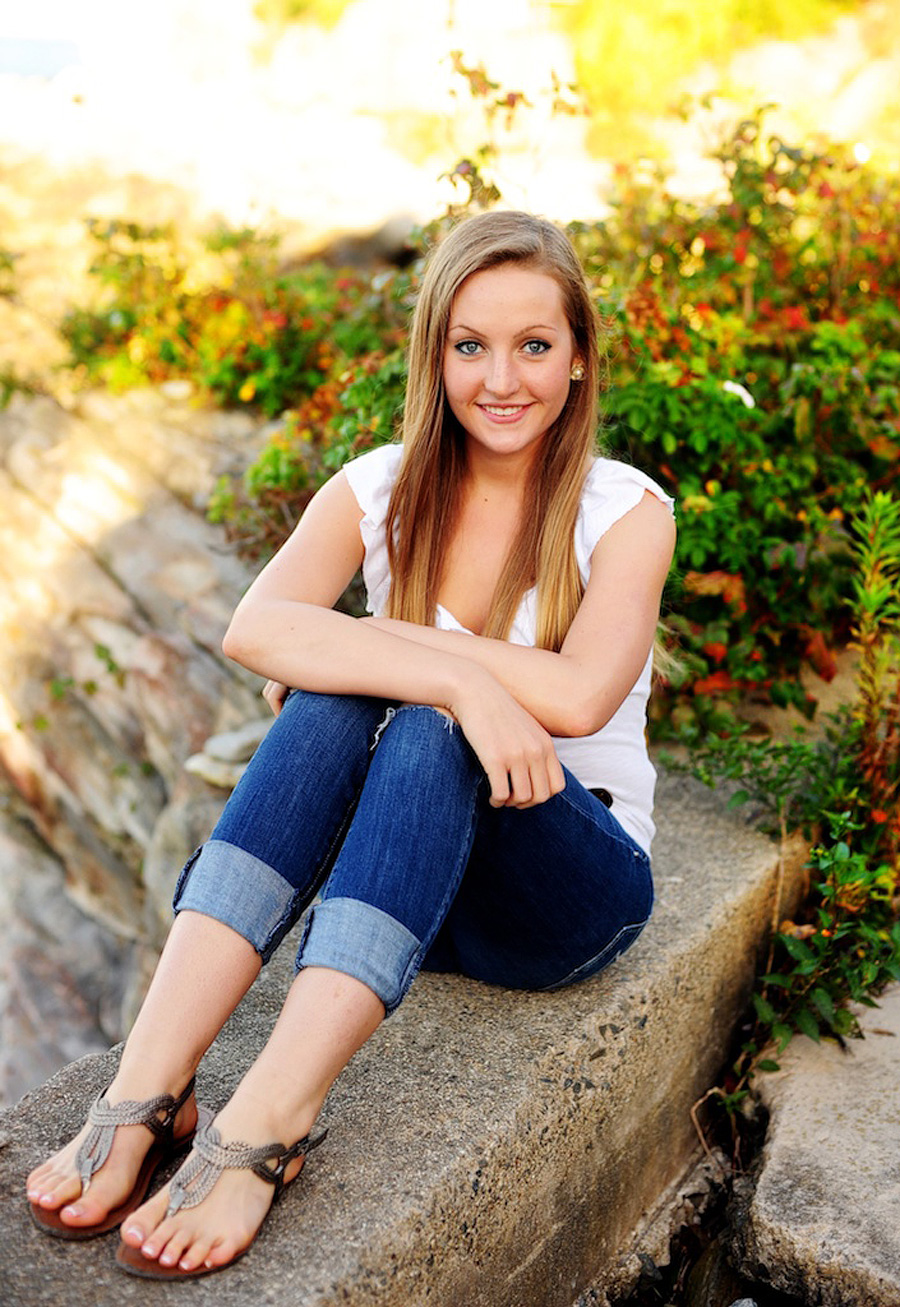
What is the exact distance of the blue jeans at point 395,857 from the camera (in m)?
1.60

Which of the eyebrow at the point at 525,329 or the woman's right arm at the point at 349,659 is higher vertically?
the eyebrow at the point at 525,329

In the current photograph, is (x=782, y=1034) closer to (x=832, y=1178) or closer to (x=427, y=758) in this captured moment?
(x=832, y=1178)

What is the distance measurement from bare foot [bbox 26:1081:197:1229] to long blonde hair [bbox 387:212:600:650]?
1006 millimetres

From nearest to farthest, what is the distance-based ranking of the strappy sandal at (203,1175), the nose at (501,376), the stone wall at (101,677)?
1. the strappy sandal at (203,1175)
2. the nose at (501,376)
3. the stone wall at (101,677)

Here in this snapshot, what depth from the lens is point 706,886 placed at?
2.45 m

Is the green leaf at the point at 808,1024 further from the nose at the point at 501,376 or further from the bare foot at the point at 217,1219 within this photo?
the nose at the point at 501,376

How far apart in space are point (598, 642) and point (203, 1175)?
0.98 metres

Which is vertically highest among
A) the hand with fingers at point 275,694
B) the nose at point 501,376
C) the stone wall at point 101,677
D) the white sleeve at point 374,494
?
the nose at point 501,376

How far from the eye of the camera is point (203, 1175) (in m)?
1.49

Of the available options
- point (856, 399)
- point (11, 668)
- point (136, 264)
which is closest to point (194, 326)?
point (136, 264)

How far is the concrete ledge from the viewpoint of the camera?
1485mm

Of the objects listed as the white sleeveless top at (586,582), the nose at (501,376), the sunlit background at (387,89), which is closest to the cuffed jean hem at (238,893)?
the white sleeveless top at (586,582)

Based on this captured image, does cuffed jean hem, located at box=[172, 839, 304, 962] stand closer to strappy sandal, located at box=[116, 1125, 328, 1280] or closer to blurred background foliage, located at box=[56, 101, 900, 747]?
strappy sandal, located at box=[116, 1125, 328, 1280]

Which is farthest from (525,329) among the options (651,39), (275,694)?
(651,39)
